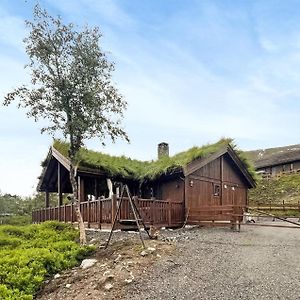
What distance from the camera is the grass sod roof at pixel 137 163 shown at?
19.2 m

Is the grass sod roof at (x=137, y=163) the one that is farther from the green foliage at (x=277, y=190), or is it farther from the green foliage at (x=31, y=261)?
the green foliage at (x=277, y=190)

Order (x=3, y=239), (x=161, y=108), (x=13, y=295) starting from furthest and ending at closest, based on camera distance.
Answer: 1. (x=161, y=108)
2. (x=3, y=239)
3. (x=13, y=295)

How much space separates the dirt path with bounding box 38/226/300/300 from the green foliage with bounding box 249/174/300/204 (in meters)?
34.9

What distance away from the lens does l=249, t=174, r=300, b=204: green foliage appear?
151 feet

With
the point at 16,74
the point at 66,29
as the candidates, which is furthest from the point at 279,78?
the point at 16,74

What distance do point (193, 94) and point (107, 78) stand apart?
186 inches

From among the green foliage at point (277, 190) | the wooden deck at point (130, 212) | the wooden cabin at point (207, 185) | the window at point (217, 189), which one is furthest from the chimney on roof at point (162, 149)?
the green foliage at point (277, 190)

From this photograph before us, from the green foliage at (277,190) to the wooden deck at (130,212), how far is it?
29017 mm

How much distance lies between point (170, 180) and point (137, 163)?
2436 mm

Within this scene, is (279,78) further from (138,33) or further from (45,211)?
(45,211)

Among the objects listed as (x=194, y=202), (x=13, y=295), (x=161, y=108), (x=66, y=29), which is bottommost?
(x=13, y=295)

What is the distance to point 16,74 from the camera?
14.1m

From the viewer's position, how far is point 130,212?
15805 millimetres

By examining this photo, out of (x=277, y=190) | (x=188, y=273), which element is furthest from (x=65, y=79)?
(x=277, y=190)
